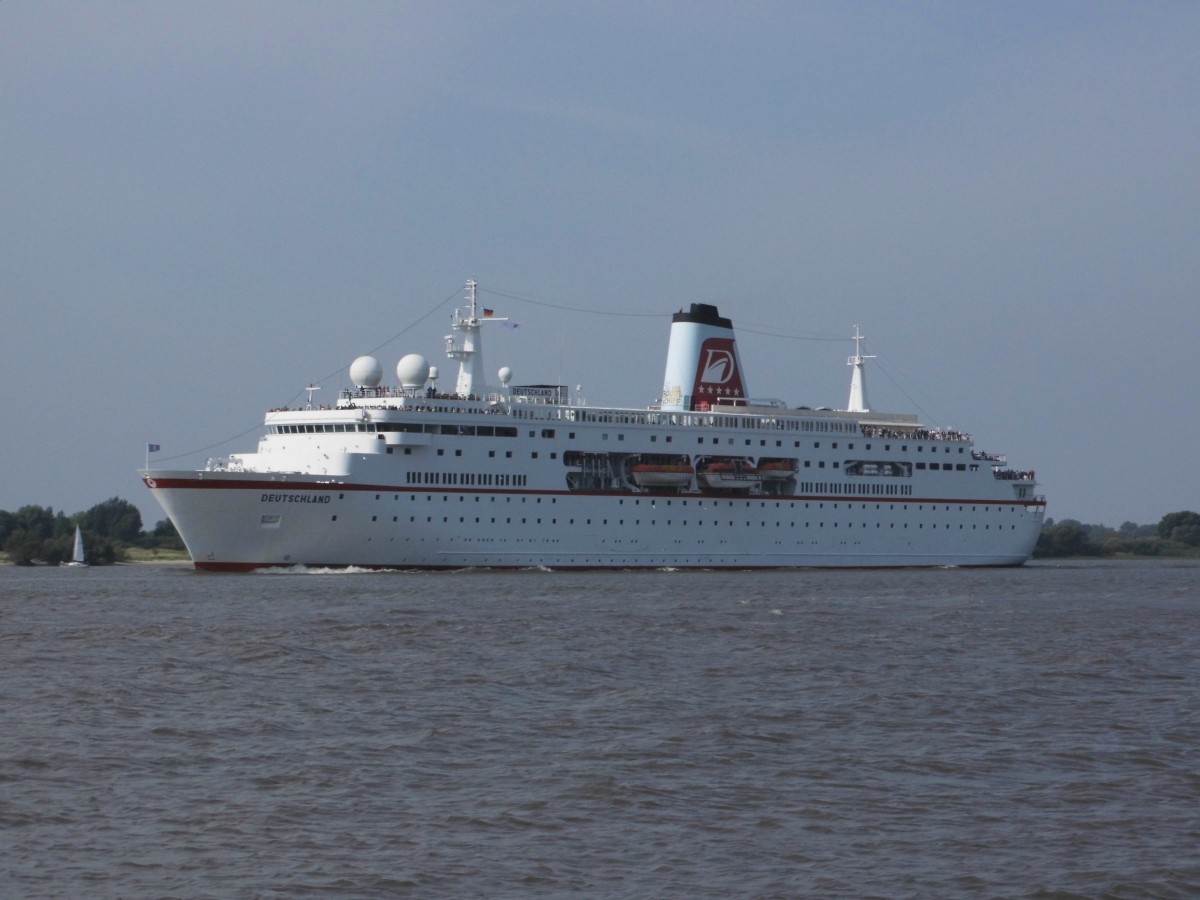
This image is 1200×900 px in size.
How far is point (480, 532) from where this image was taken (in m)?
51.8

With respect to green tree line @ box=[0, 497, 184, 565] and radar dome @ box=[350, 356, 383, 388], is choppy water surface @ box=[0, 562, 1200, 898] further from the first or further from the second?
green tree line @ box=[0, 497, 184, 565]

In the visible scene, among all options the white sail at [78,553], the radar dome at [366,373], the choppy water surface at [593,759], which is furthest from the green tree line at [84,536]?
the choppy water surface at [593,759]

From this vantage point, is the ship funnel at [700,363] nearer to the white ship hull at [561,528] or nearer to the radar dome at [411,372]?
the white ship hull at [561,528]

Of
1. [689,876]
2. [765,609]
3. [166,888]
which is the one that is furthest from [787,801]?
[765,609]

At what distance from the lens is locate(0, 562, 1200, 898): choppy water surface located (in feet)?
37.9

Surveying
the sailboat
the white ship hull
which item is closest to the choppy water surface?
the white ship hull

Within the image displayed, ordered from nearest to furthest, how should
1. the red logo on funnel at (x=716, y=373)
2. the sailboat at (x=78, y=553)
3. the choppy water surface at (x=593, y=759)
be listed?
the choppy water surface at (x=593, y=759)
the red logo on funnel at (x=716, y=373)
the sailboat at (x=78, y=553)

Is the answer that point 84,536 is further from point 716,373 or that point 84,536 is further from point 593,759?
point 593,759

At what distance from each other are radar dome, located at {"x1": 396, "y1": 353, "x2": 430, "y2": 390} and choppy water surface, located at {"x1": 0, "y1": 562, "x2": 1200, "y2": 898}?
22824 millimetres

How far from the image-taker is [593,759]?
15.7 meters

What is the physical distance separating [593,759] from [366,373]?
1542 inches

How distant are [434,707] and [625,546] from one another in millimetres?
36464

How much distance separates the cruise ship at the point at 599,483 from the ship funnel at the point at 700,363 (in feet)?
0.28

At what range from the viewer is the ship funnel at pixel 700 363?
202 feet
